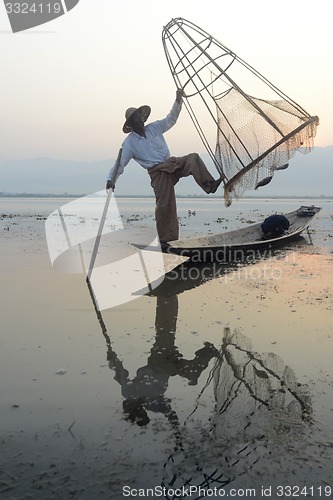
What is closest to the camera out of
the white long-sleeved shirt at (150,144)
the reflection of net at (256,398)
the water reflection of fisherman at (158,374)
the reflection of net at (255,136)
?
the reflection of net at (256,398)

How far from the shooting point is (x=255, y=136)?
23.7ft

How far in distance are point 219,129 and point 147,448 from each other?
20.9 feet

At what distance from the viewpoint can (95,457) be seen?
2.46m

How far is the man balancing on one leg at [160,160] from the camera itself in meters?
7.54

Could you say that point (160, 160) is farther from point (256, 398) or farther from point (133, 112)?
point (256, 398)

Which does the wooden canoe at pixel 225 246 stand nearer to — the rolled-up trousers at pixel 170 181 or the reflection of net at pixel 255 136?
the rolled-up trousers at pixel 170 181

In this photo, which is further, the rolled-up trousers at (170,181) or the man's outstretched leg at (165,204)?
the man's outstretched leg at (165,204)

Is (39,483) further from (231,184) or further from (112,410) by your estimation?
(231,184)

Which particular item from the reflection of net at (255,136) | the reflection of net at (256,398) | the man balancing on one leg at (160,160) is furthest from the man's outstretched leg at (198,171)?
the reflection of net at (256,398)

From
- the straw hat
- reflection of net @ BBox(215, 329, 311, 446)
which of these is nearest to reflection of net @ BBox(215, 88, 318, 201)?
the straw hat

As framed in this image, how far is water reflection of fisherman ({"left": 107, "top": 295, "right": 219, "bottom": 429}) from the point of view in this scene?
10.1ft

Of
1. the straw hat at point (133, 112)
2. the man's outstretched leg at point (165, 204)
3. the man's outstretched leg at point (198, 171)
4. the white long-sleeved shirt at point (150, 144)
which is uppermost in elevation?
the straw hat at point (133, 112)

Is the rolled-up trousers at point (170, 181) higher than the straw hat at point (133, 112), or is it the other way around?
the straw hat at point (133, 112)

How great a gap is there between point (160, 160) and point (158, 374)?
5.26 meters
